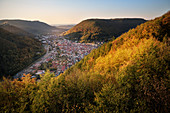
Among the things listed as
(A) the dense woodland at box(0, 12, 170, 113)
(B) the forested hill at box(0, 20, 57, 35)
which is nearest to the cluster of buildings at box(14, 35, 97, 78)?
(A) the dense woodland at box(0, 12, 170, 113)

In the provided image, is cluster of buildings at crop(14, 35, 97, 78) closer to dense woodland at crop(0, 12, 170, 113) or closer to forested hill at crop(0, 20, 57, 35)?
dense woodland at crop(0, 12, 170, 113)

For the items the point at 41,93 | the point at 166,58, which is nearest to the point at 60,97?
the point at 41,93

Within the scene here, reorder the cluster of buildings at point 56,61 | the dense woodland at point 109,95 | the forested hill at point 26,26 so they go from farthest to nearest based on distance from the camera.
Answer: the forested hill at point 26,26
the cluster of buildings at point 56,61
the dense woodland at point 109,95

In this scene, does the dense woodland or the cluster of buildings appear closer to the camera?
the dense woodland

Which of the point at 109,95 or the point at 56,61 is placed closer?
the point at 109,95

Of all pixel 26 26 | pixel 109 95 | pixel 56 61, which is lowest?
pixel 56 61

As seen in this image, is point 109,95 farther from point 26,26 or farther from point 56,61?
point 26,26

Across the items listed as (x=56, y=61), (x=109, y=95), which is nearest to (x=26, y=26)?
(x=56, y=61)

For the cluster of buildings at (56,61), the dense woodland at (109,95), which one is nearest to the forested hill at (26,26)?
the cluster of buildings at (56,61)

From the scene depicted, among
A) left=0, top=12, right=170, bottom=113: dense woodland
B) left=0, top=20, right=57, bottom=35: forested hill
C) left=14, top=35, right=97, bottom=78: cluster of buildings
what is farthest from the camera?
left=0, top=20, right=57, bottom=35: forested hill

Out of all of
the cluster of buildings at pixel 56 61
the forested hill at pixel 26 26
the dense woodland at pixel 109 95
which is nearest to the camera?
the dense woodland at pixel 109 95

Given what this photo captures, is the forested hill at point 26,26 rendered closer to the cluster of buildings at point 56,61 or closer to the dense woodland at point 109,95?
the cluster of buildings at point 56,61
